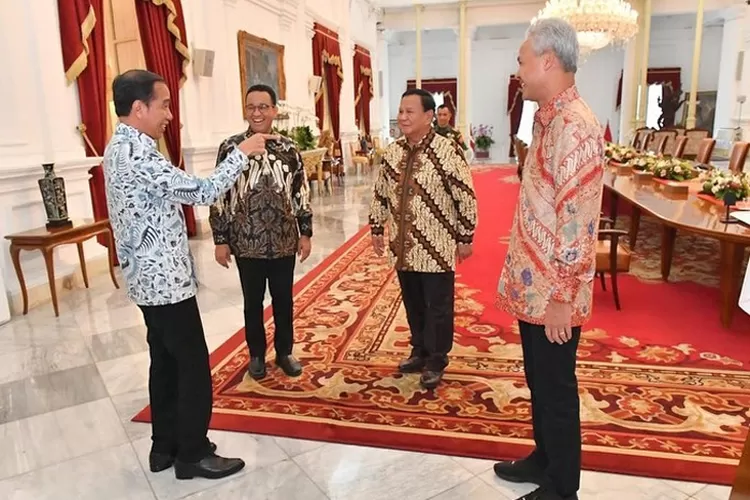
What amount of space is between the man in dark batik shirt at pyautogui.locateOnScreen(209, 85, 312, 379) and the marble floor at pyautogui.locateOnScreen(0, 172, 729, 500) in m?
0.80

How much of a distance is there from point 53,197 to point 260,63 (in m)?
5.18

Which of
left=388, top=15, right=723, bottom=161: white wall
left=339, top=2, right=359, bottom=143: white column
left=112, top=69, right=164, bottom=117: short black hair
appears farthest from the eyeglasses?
left=388, top=15, right=723, bottom=161: white wall

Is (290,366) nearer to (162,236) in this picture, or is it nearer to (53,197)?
(162,236)

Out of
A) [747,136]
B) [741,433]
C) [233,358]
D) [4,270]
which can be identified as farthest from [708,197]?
[747,136]

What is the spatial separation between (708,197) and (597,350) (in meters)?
2.32

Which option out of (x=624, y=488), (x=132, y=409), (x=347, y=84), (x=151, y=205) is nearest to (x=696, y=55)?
(x=347, y=84)

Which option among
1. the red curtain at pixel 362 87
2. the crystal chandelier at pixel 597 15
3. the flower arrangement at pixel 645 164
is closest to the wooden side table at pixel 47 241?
the flower arrangement at pixel 645 164

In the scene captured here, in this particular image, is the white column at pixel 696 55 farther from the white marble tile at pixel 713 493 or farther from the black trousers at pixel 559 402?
the black trousers at pixel 559 402

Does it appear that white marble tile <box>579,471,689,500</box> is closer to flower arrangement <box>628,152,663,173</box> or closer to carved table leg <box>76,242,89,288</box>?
carved table leg <box>76,242,89,288</box>

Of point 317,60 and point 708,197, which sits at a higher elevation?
point 317,60

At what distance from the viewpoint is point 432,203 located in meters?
2.81

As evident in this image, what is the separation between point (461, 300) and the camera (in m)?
4.53

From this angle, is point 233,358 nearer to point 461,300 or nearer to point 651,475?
point 461,300

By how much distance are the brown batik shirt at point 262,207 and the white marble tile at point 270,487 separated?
3.43 ft
